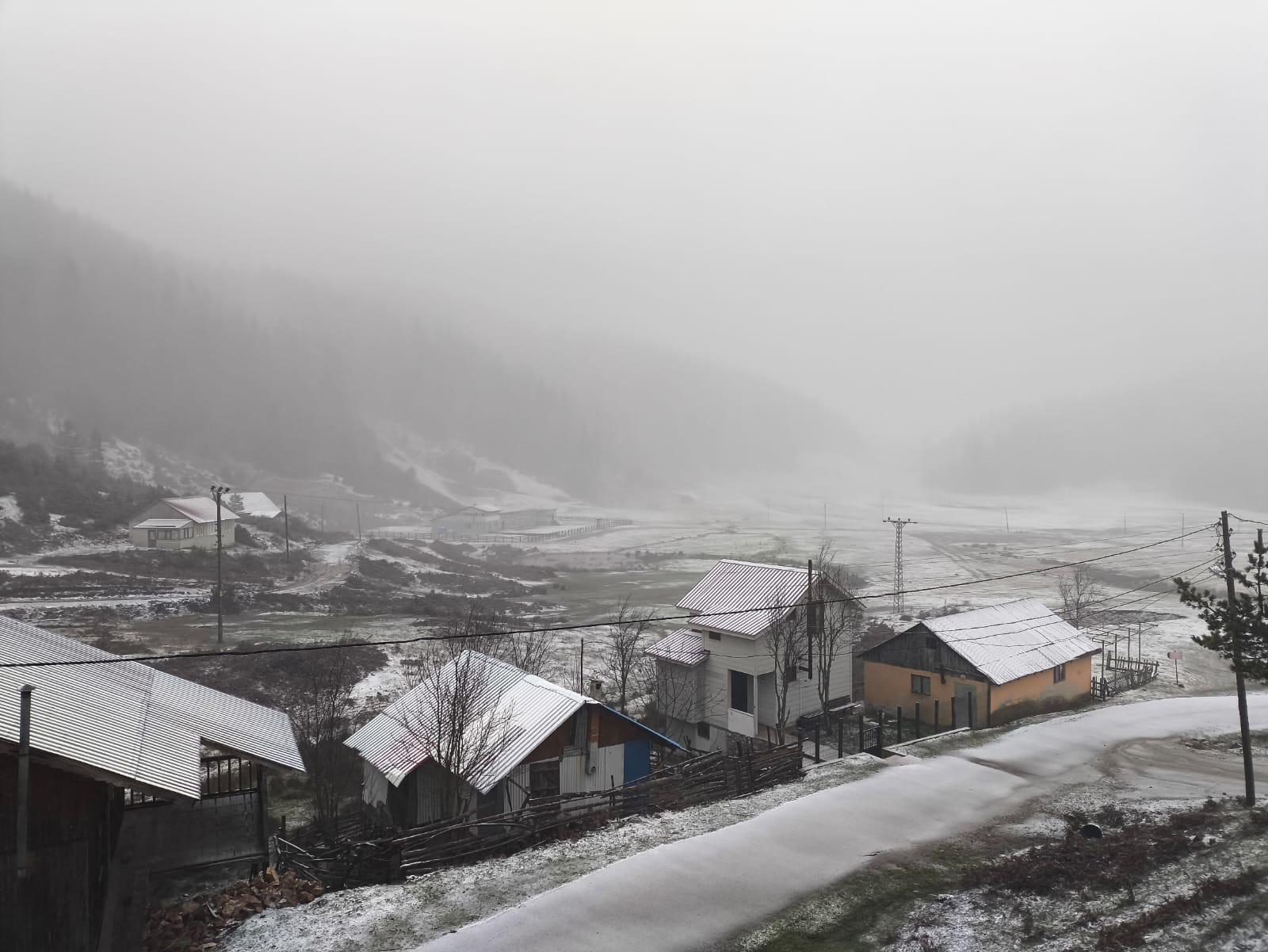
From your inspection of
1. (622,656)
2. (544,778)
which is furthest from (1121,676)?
(544,778)

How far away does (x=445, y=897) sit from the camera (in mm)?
13391

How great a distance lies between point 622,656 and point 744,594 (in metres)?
6.18

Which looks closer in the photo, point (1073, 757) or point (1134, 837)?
point (1134, 837)

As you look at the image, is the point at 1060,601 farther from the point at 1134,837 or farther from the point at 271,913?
the point at 271,913

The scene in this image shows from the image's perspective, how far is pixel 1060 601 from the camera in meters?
78.1

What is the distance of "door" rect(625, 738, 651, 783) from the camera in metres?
23.1

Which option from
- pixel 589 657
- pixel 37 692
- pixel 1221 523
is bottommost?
pixel 589 657

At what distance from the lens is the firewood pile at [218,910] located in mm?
12273

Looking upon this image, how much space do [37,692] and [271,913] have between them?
558 cm

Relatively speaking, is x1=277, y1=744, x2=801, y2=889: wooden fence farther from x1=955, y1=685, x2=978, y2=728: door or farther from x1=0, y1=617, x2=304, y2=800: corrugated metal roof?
x1=955, y1=685, x2=978, y2=728: door

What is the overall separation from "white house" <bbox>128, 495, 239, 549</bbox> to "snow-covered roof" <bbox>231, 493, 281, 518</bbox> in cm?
2495

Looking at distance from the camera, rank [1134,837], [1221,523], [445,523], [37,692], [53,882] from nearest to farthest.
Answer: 1. [53,882]
2. [37,692]
3. [1134,837]
4. [1221,523]
5. [445,523]

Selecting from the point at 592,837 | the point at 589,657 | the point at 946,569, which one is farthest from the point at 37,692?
the point at 946,569

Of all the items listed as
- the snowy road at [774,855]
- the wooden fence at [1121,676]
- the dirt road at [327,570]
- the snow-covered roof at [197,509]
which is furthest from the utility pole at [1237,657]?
the snow-covered roof at [197,509]
